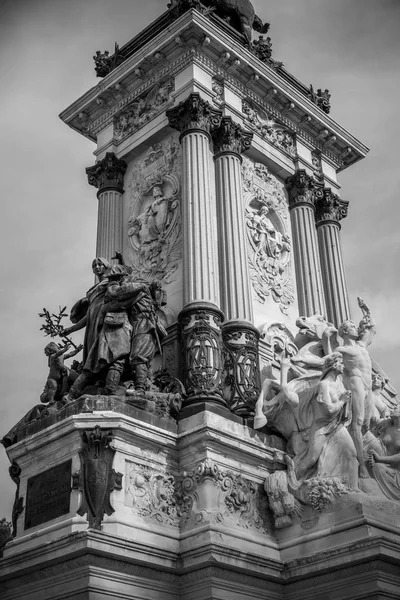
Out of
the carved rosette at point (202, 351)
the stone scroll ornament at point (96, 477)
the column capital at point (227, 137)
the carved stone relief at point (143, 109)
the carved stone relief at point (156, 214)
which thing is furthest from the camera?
the carved stone relief at point (143, 109)

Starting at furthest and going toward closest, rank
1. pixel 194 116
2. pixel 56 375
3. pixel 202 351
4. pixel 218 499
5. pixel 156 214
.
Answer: pixel 156 214 → pixel 194 116 → pixel 56 375 → pixel 202 351 → pixel 218 499

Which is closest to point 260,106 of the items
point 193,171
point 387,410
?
point 193,171

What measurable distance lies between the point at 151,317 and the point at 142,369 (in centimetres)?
100

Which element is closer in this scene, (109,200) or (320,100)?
(109,200)

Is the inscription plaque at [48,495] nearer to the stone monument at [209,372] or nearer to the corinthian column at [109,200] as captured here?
the stone monument at [209,372]

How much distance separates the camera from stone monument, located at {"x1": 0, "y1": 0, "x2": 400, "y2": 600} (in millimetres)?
11992

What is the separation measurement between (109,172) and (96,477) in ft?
27.8

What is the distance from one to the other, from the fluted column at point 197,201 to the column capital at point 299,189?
2.62 m

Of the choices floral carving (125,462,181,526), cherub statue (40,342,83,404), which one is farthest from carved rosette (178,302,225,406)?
cherub statue (40,342,83,404)

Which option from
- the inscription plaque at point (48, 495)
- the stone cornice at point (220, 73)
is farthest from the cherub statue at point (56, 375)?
the stone cornice at point (220, 73)

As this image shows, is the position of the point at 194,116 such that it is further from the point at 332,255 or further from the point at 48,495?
the point at 48,495

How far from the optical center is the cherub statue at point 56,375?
1442 cm

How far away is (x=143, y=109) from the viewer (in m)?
18.8

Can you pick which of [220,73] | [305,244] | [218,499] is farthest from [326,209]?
[218,499]
